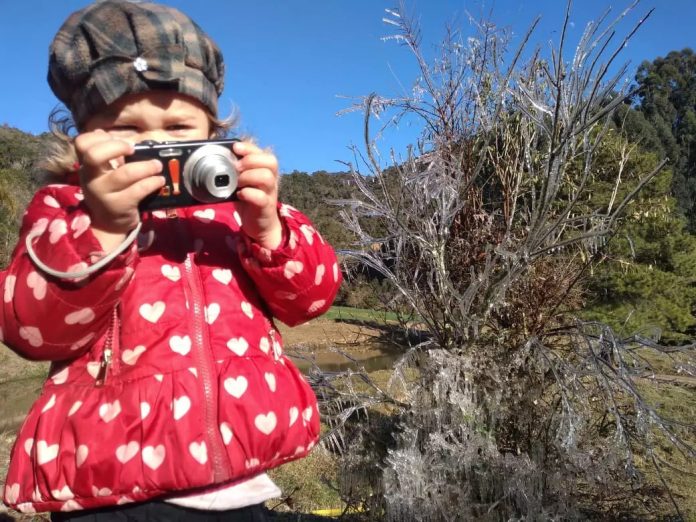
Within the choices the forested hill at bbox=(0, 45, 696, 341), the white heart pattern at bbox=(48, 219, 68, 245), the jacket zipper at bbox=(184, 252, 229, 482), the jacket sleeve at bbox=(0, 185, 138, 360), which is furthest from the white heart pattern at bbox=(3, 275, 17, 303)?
the forested hill at bbox=(0, 45, 696, 341)

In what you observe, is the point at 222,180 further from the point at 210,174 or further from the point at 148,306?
the point at 148,306

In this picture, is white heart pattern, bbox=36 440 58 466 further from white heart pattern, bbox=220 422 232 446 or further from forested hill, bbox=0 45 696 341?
forested hill, bbox=0 45 696 341

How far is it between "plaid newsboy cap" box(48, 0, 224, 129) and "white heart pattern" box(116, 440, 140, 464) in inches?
27.2

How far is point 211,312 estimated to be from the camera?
4.10 ft

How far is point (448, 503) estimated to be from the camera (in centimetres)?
416

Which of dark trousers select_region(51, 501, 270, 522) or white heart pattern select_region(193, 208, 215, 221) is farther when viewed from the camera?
white heart pattern select_region(193, 208, 215, 221)

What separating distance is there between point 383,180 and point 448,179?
56 cm

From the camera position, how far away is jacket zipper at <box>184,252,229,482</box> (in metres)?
1.13

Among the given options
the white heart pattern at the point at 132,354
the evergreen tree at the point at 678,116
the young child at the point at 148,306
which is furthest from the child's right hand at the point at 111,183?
the evergreen tree at the point at 678,116

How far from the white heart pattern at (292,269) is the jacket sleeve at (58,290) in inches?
12.7

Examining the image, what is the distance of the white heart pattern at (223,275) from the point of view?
1.31m

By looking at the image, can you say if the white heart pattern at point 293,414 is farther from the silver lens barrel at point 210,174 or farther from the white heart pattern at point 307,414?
the silver lens barrel at point 210,174

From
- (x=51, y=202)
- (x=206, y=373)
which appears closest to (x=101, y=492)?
(x=206, y=373)

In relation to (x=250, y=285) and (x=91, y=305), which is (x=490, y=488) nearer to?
(x=250, y=285)
